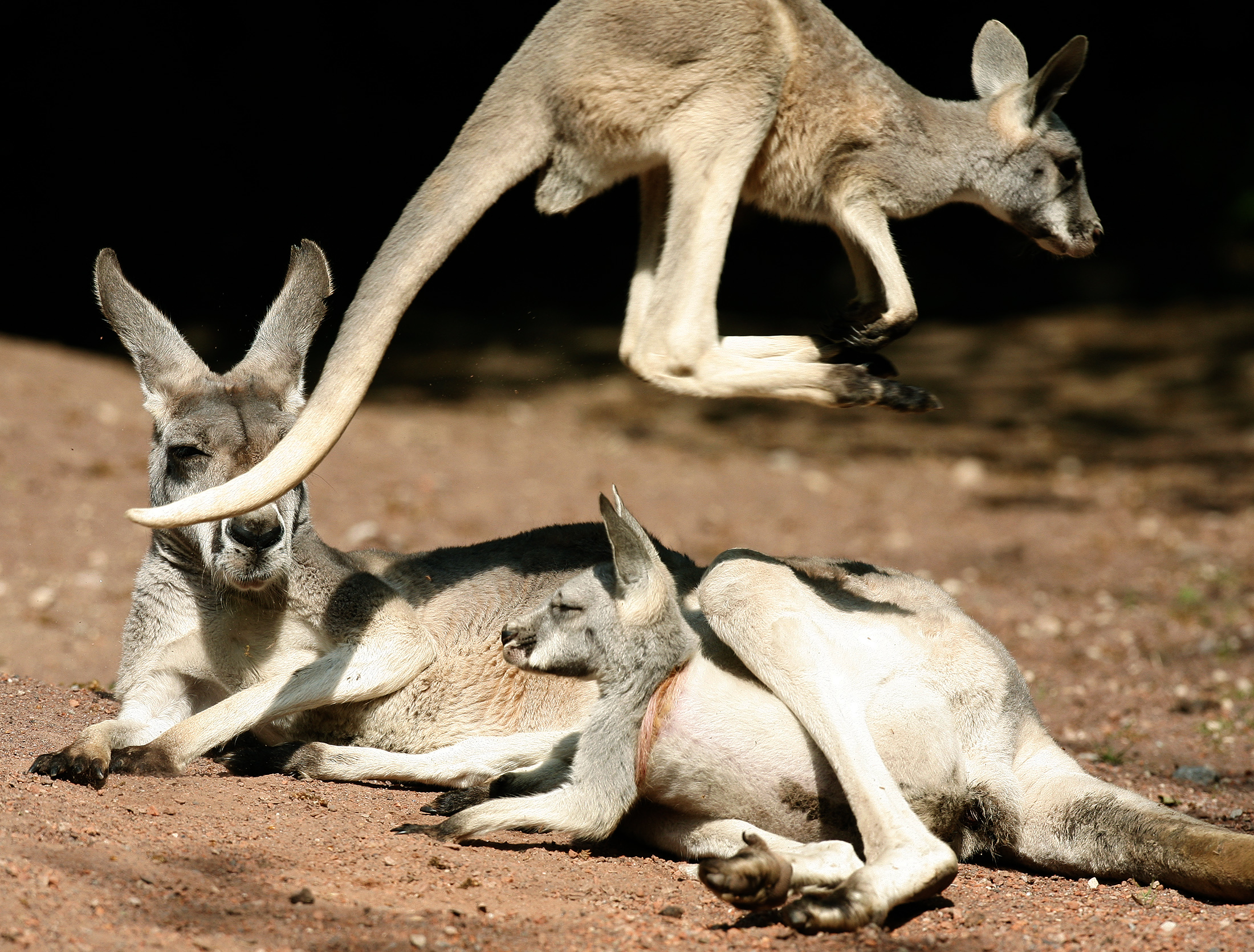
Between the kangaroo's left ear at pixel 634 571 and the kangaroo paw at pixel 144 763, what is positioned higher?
the kangaroo's left ear at pixel 634 571

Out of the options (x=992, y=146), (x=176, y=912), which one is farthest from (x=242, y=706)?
(x=992, y=146)

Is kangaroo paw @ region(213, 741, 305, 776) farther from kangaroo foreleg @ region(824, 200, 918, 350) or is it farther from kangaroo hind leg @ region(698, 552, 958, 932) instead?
kangaroo foreleg @ region(824, 200, 918, 350)

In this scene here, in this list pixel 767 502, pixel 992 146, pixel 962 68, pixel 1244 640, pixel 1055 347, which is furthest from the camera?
pixel 962 68

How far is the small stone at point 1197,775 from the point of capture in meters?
4.34

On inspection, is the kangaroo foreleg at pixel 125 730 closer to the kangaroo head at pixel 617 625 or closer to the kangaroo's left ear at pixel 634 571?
the kangaroo head at pixel 617 625

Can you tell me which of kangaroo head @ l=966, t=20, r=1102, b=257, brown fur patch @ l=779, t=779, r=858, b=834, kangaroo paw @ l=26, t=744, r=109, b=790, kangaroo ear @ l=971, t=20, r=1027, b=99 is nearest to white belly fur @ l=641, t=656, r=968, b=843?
brown fur patch @ l=779, t=779, r=858, b=834

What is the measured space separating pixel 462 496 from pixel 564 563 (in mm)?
3322

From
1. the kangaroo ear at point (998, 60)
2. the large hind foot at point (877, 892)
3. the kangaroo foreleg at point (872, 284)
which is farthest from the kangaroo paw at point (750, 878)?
the kangaroo ear at point (998, 60)

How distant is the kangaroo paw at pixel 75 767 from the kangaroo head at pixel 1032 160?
3269 mm

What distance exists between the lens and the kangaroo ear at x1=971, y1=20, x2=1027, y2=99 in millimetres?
4723

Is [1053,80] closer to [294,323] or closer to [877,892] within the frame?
[294,323]

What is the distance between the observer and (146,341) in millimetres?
4113

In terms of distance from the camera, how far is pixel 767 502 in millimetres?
8109

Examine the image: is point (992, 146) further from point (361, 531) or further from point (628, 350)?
point (361, 531)
